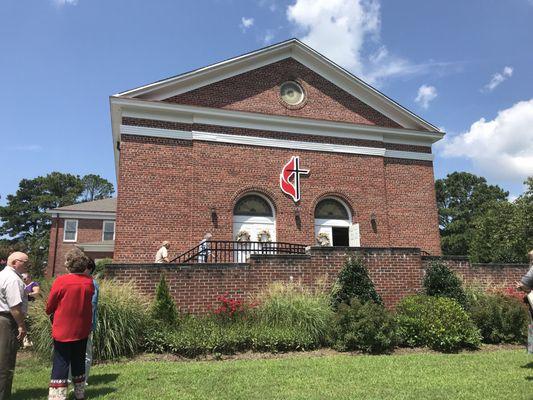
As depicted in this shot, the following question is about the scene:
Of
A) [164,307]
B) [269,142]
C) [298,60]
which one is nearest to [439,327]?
[164,307]

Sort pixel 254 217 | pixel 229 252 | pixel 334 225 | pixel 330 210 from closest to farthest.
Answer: pixel 229 252, pixel 254 217, pixel 334 225, pixel 330 210

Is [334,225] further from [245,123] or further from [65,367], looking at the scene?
[65,367]

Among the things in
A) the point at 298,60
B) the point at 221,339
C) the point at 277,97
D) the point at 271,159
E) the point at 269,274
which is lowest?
the point at 221,339

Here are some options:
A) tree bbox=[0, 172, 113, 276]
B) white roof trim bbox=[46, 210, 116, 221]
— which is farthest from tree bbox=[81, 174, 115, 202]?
white roof trim bbox=[46, 210, 116, 221]

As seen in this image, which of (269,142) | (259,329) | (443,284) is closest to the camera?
(259,329)

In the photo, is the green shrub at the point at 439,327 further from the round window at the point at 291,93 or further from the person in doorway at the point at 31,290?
the round window at the point at 291,93

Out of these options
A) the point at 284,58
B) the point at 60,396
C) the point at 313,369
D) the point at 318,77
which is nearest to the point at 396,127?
the point at 318,77

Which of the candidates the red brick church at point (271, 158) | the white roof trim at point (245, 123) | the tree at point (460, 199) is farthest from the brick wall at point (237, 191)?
the tree at point (460, 199)

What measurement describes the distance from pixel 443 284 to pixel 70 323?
8758 millimetres

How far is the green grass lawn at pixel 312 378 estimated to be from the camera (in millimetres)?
5406

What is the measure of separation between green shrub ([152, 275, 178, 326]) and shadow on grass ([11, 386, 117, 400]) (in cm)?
313

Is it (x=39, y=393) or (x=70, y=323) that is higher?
(x=70, y=323)

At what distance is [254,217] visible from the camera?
16281mm

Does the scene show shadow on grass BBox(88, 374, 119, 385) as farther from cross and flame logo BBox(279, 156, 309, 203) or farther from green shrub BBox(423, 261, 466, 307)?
cross and flame logo BBox(279, 156, 309, 203)
